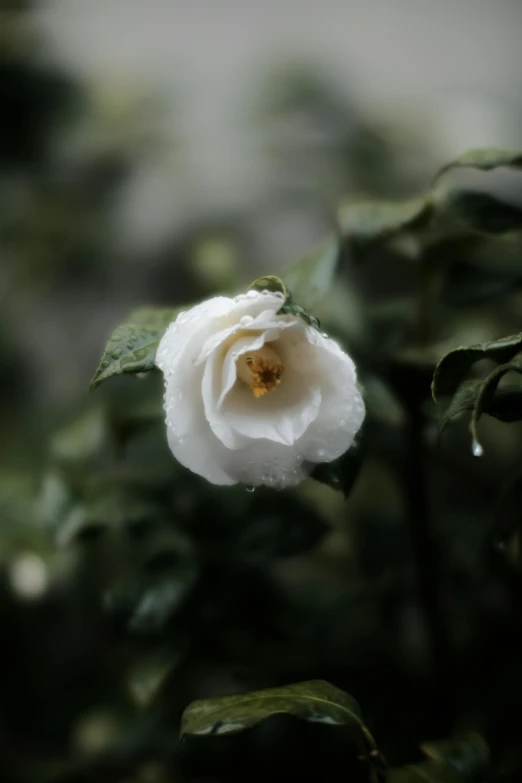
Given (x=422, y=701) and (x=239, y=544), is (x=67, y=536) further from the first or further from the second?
(x=422, y=701)

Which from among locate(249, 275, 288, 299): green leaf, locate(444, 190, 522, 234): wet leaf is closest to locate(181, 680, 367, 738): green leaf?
locate(249, 275, 288, 299): green leaf

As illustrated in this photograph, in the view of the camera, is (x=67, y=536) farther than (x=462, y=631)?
No

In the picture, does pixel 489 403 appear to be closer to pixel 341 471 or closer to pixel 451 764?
pixel 341 471

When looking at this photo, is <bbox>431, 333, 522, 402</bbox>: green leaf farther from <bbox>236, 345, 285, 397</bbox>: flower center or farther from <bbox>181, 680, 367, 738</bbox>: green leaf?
<bbox>181, 680, 367, 738</bbox>: green leaf

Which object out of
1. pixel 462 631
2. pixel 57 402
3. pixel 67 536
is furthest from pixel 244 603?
pixel 57 402

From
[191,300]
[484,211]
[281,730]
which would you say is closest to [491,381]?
[484,211]

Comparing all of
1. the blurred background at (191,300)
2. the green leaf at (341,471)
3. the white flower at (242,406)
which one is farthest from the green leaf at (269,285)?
the blurred background at (191,300)

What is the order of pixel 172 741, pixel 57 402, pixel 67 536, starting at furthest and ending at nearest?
1. pixel 57 402
2. pixel 172 741
3. pixel 67 536
